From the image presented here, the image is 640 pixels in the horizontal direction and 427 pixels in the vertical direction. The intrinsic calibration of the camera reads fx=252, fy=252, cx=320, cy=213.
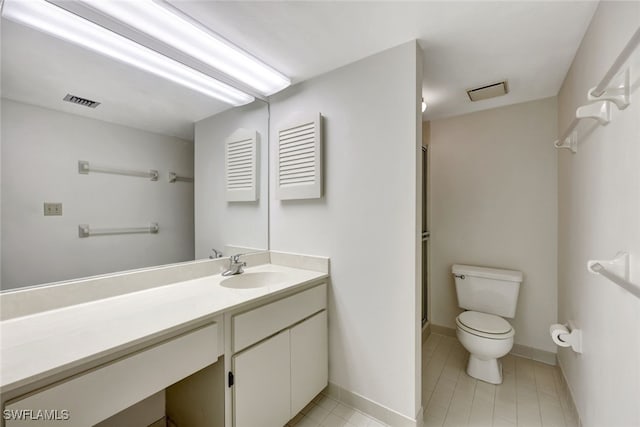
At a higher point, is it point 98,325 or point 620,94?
point 620,94

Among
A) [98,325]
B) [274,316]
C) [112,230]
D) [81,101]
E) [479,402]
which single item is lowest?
[479,402]

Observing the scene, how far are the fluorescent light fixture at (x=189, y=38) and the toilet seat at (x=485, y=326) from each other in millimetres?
2202

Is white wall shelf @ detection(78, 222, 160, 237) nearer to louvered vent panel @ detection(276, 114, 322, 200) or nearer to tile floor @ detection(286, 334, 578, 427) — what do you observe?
louvered vent panel @ detection(276, 114, 322, 200)

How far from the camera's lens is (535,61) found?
1561 mm

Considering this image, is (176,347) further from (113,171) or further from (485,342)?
(485,342)

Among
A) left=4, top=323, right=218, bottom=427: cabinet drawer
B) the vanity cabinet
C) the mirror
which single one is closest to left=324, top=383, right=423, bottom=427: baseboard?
the vanity cabinet

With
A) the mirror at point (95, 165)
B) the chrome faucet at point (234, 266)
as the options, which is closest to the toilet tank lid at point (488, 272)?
the chrome faucet at point (234, 266)

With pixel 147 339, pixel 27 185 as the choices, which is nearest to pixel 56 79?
pixel 27 185

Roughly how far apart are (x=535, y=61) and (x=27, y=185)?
271 centimetres

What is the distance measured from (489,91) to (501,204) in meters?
0.96

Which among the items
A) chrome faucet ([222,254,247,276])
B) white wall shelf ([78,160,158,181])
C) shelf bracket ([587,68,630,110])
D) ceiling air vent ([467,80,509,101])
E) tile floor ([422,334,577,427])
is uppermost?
ceiling air vent ([467,80,509,101])

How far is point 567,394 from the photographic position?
1.63 metres

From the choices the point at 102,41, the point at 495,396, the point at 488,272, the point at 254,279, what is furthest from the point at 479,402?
the point at 102,41

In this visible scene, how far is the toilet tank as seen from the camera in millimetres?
2043
